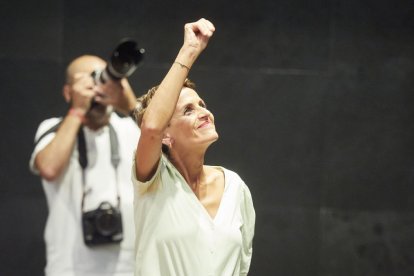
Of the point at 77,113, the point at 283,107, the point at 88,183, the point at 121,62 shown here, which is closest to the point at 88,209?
the point at 88,183

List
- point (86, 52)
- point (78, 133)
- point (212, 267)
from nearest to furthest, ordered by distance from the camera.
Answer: point (212, 267)
point (78, 133)
point (86, 52)

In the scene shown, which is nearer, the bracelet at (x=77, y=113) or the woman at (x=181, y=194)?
the woman at (x=181, y=194)

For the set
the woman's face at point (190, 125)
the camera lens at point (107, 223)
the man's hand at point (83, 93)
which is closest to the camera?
the woman's face at point (190, 125)

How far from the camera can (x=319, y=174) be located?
9.70 ft

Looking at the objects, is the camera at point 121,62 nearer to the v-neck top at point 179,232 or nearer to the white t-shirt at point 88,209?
the white t-shirt at point 88,209

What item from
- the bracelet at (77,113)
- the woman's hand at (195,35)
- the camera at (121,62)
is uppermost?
the woman's hand at (195,35)

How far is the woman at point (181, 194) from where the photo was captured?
1639 mm

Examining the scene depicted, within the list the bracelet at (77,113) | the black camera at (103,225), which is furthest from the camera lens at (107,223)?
the bracelet at (77,113)

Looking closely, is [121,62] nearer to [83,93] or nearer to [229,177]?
[83,93]

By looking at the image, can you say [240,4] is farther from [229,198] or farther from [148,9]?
[229,198]

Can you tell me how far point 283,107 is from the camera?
115 inches

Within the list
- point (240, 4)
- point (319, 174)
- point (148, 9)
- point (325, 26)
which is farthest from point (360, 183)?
point (148, 9)

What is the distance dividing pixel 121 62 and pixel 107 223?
50 cm

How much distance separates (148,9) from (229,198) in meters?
1.30
